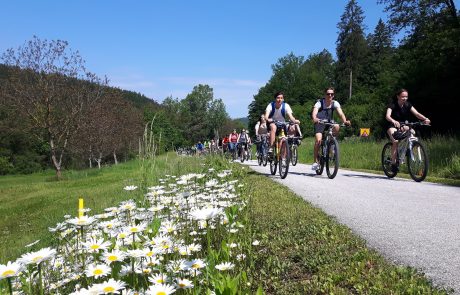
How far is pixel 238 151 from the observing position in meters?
24.6

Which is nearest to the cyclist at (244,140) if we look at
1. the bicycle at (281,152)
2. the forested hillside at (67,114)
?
the forested hillside at (67,114)

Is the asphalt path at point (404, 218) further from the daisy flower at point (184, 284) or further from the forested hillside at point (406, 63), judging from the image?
the forested hillside at point (406, 63)

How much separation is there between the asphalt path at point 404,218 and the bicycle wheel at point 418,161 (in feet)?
3.33

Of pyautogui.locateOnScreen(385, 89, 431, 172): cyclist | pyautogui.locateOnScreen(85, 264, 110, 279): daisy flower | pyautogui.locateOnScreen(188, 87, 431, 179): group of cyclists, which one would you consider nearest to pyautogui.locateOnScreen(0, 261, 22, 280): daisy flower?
pyautogui.locateOnScreen(85, 264, 110, 279): daisy flower

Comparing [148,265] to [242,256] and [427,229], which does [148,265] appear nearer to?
[242,256]

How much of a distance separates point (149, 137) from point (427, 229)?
4095 millimetres

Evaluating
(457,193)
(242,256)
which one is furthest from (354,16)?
(242,256)

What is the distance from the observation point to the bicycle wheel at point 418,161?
9.29 meters

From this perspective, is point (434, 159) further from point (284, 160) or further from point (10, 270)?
point (10, 270)

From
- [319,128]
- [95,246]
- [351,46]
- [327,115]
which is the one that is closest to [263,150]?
[319,128]

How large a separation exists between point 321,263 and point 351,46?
76.6 meters

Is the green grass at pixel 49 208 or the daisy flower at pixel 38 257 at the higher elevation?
the daisy flower at pixel 38 257

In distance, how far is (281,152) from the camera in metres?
10.1

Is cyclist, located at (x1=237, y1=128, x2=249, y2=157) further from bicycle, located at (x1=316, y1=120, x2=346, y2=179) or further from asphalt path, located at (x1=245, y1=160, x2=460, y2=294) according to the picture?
asphalt path, located at (x1=245, y1=160, x2=460, y2=294)
